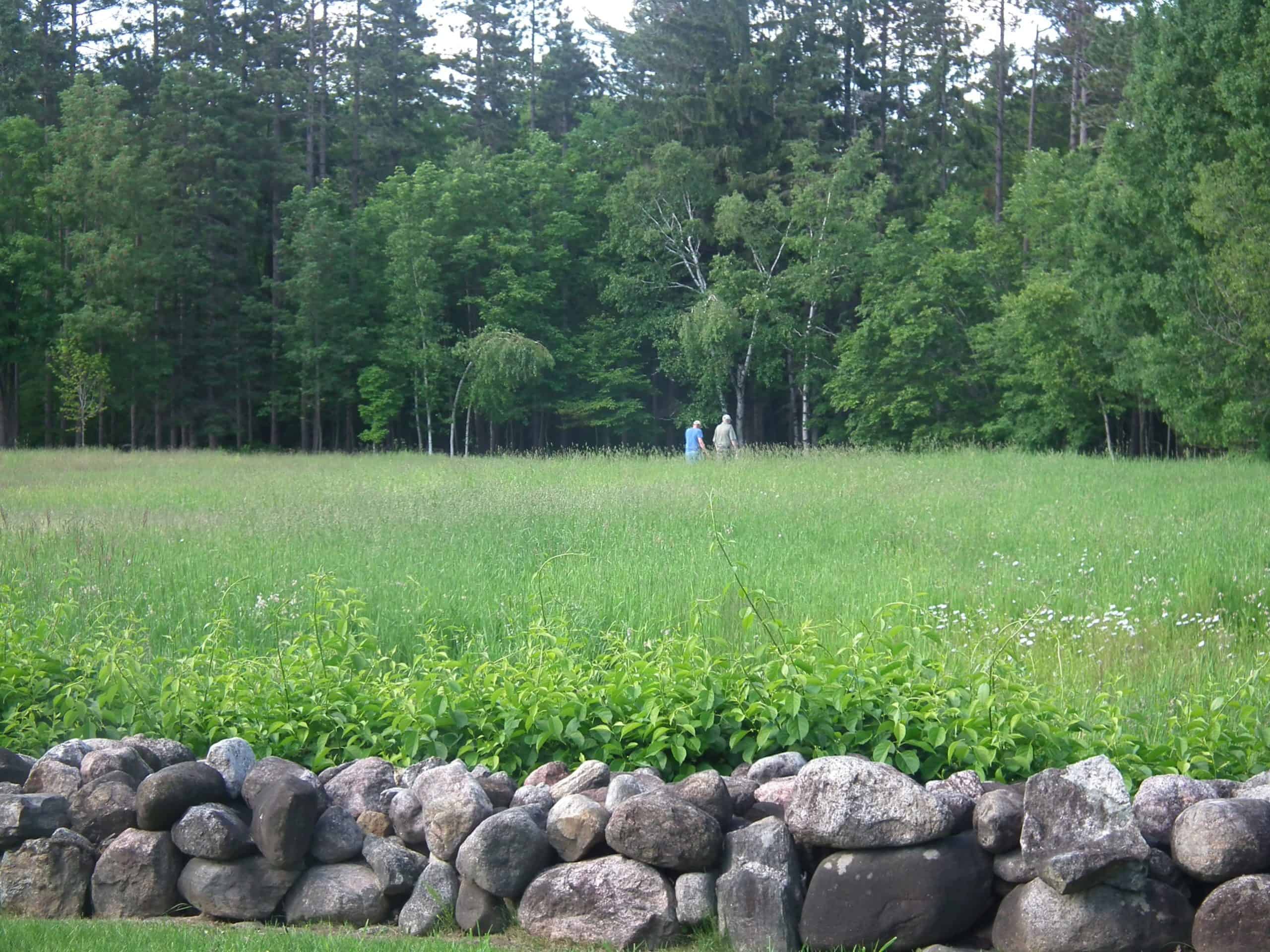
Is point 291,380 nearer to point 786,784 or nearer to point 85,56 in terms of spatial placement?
point 85,56

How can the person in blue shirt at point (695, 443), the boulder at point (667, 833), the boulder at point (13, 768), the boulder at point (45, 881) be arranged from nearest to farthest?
the boulder at point (667, 833) < the boulder at point (45, 881) < the boulder at point (13, 768) < the person in blue shirt at point (695, 443)

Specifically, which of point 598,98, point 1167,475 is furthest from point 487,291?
point 1167,475

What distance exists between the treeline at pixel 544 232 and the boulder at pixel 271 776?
31854 mm

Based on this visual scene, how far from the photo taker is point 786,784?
4.55 metres

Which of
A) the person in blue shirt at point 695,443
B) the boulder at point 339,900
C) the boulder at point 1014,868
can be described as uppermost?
the person in blue shirt at point 695,443

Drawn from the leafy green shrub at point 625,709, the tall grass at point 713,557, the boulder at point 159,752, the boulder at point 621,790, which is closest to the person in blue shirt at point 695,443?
the tall grass at point 713,557

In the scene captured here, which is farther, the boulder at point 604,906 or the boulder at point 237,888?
the boulder at point 237,888

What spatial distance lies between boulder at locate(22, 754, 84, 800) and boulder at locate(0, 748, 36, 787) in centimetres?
10

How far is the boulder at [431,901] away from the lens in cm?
438

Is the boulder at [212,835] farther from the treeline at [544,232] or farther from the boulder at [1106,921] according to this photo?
A: the treeline at [544,232]

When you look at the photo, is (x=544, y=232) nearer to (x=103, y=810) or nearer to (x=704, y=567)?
(x=704, y=567)

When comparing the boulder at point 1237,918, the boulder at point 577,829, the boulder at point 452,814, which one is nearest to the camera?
the boulder at point 1237,918

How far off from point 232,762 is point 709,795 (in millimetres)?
2100

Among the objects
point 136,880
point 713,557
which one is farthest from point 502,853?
point 713,557
